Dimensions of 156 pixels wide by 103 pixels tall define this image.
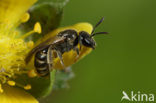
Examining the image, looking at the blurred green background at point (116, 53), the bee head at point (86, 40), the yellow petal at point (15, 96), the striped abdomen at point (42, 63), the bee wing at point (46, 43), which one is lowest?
the yellow petal at point (15, 96)

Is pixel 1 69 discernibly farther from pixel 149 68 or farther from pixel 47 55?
pixel 149 68

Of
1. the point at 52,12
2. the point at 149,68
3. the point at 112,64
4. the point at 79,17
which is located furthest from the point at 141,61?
the point at 52,12

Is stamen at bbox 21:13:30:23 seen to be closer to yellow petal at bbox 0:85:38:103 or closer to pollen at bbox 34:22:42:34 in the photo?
pollen at bbox 34:22:42:34

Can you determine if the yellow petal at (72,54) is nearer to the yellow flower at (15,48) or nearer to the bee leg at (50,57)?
the yellow flower at (15,48)

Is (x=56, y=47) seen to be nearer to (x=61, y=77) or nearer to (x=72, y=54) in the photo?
(x=72, y=54)

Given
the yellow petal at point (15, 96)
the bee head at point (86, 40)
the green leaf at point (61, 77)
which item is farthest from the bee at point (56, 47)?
the green leaf at point (61, 77)

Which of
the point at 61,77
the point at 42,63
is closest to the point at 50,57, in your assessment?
the point at 42,63
